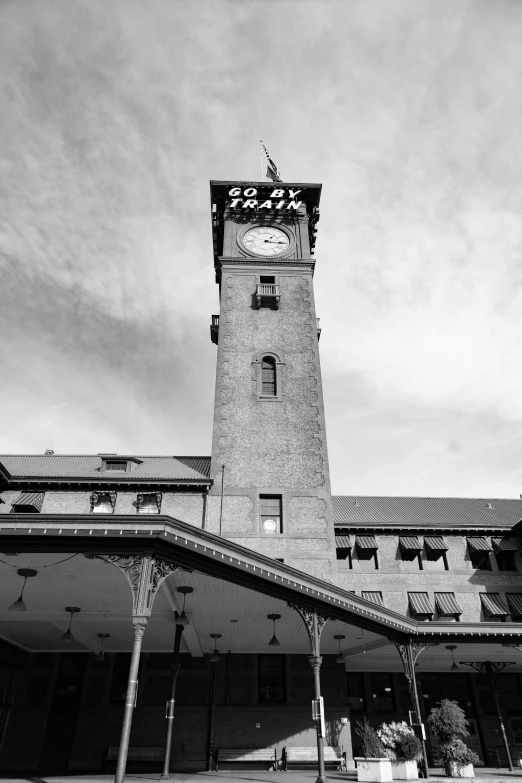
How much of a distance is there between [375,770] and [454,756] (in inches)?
114

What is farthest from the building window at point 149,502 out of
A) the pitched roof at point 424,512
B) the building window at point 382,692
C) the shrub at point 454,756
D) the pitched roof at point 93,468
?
the shrub at point 454,756

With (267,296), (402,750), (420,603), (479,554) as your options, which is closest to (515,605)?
(479,554)

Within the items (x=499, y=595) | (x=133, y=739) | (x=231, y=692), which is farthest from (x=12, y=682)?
(x=499, y=595)

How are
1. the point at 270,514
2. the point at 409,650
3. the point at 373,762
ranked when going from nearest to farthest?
the point at 373,762, the point at 409,650, the point at 270,514

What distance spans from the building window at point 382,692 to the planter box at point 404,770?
11.0 meters

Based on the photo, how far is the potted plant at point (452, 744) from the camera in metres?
15.6

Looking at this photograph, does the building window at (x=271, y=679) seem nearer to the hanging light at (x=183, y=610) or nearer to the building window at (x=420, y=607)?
the hanging light at (x=183, y=610)

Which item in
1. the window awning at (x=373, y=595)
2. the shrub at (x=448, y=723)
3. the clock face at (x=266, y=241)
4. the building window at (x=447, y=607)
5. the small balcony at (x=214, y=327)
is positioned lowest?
the shrub at (x=448, y=723)

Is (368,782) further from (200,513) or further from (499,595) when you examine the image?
(499,595)

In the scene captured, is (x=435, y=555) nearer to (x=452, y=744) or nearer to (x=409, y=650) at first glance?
(x=409, y=650)

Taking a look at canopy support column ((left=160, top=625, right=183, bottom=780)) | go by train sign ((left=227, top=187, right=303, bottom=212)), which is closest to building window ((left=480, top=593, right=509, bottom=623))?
canopy support column ((left=160, top=625, right=183, bottom=780))

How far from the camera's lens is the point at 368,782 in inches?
582

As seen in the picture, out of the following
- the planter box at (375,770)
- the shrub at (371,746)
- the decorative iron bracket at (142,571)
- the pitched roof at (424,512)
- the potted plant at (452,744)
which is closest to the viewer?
the decorative iron bracket at (142,571)

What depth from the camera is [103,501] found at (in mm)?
25422
